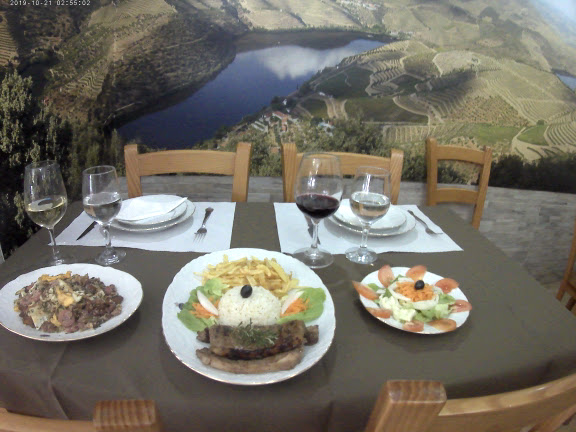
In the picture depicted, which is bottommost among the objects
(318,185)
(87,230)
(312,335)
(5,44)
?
(87,230)

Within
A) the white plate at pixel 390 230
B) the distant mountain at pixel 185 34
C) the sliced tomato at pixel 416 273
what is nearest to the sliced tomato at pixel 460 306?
the sliced tomato at pixel 416 273

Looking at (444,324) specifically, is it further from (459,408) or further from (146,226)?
(146,226)

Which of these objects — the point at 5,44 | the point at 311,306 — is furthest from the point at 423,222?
the point at 5,44

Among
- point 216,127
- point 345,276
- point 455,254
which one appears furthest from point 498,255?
point 216,127

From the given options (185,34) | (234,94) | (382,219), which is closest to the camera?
(382,219)

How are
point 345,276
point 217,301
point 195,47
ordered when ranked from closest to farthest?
point 217,301 → point 345,276 → point 195,47

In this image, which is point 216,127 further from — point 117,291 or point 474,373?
point 474,373

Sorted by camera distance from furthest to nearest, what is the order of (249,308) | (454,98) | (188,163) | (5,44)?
(454,98)
(5,44)
(188,163)
(249,308)
